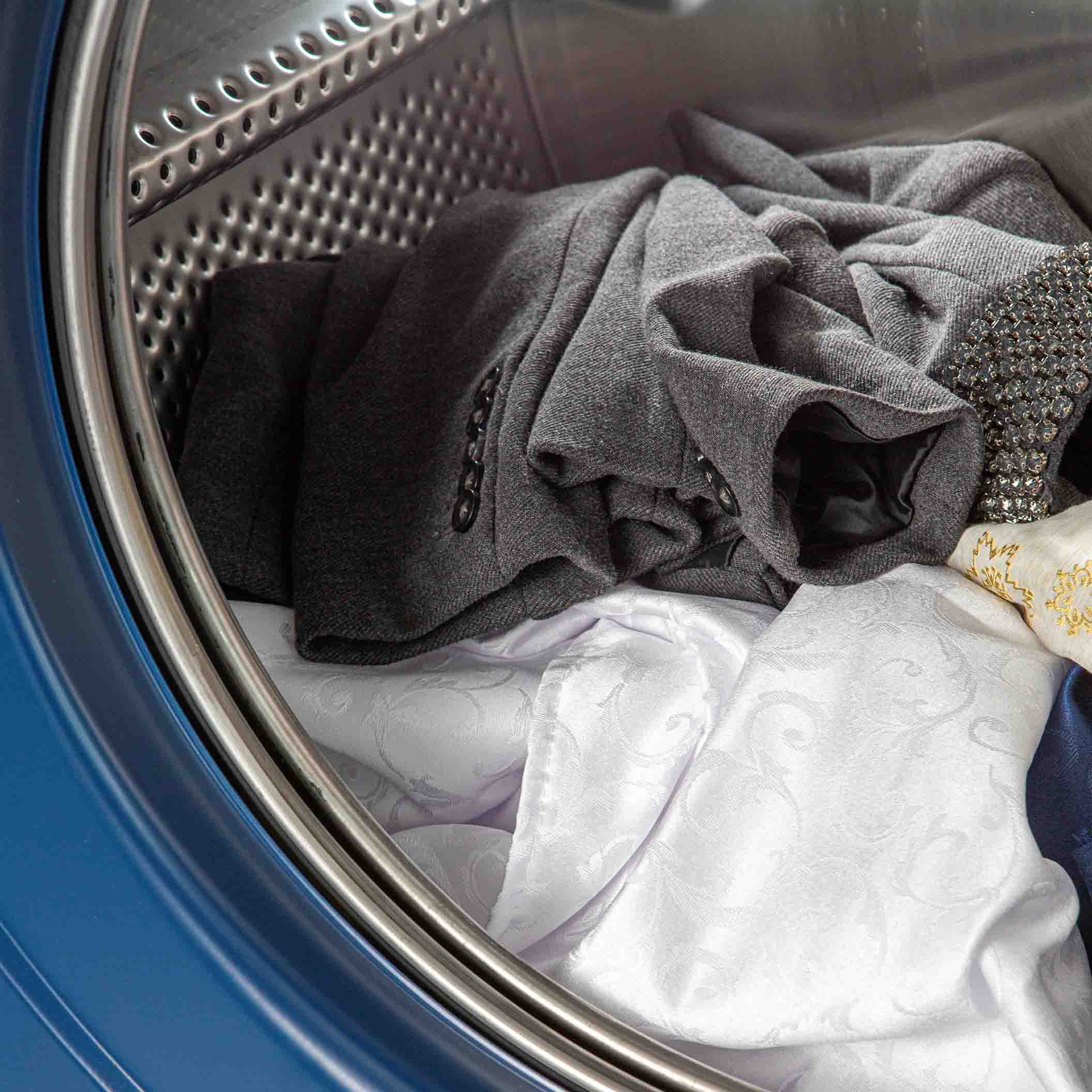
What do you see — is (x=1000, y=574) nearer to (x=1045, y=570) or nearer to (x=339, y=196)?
(x=1045, y=570)

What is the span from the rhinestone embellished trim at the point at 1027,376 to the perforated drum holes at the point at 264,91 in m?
0.44

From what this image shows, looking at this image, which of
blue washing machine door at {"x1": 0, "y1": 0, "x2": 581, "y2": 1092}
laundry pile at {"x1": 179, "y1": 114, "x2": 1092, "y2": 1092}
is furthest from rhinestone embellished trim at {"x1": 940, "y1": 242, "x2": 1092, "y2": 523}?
blue washing machine door at {"x1": 0, "y1": 0, "x2": 581, "y2": 1092}

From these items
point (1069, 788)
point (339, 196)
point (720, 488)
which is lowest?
point (1069, 788)

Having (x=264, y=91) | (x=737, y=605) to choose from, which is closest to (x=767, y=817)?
(x=737, y=605)

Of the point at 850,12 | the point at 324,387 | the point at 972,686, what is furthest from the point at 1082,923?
the point at 850,12

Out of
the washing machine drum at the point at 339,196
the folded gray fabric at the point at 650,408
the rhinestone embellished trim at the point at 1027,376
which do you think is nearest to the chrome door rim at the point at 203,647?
the washing machine drum at the point at 339,196

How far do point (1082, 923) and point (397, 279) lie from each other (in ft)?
1.68

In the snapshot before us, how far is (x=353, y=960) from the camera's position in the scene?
0.41 metres

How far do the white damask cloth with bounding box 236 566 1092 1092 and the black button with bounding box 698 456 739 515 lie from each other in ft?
0.20

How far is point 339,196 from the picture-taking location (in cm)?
85

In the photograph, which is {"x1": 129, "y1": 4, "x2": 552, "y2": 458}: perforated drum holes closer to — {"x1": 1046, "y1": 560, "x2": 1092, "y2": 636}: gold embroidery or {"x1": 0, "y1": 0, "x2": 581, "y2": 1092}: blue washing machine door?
{"x1": 0, "y1": 0, "x2": 581, "y2": 1092}: blue washing machine door

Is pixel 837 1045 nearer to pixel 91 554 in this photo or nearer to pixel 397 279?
pixel 91 554

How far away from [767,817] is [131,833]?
258 mm

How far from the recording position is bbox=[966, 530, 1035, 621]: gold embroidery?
1.78 ft
